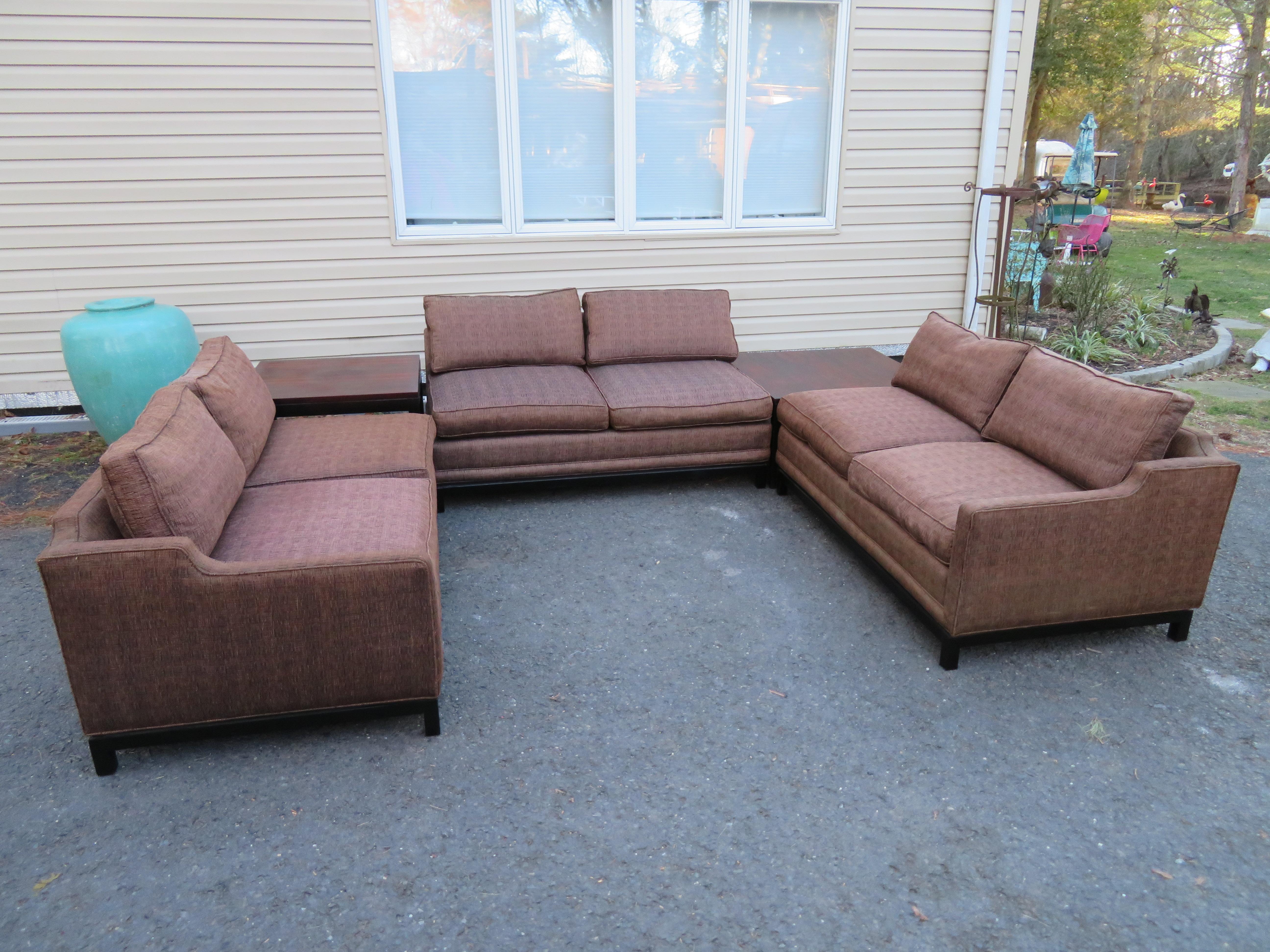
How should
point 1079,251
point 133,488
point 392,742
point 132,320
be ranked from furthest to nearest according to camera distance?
point 1079,251 < point 132,320 < point 392,742 < point 133,488

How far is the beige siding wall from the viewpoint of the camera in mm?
4457

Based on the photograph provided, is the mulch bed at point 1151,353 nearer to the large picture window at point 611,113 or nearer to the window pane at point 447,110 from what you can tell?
the large picture window at point 611,113

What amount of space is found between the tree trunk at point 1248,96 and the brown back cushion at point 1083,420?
1526cm

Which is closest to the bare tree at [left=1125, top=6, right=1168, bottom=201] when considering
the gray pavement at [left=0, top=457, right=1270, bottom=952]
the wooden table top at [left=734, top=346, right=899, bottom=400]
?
the wooden table top at [left=734, top=346, right=899, bottom=400]

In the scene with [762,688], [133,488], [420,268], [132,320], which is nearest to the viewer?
[133,488]

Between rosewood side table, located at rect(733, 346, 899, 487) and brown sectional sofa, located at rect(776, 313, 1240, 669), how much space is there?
89cm

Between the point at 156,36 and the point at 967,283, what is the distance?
486cm

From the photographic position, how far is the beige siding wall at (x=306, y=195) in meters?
4.46

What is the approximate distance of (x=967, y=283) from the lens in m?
5.69

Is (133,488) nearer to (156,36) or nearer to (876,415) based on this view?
(876,415)

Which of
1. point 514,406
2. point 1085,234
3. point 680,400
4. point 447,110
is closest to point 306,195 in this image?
point 447,110

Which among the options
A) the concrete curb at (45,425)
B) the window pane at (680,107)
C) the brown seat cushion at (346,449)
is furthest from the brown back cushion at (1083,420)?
the concrete curb at (45,425)

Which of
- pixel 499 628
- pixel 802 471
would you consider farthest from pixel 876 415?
pixel 499 628

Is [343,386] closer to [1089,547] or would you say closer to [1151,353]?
[1089,547]
